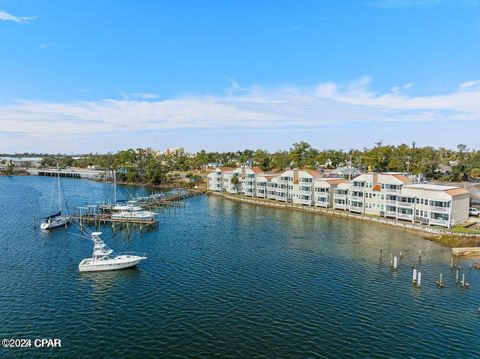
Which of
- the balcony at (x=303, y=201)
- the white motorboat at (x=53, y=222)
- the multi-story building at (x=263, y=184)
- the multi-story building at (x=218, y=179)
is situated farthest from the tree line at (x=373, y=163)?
the white motorboat at (x=53, y=222)

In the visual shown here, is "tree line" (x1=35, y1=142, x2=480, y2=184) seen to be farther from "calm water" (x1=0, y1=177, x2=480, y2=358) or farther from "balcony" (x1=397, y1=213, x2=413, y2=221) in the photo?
"calm water" (x1=0, y1=177, x2=480, y2=358)

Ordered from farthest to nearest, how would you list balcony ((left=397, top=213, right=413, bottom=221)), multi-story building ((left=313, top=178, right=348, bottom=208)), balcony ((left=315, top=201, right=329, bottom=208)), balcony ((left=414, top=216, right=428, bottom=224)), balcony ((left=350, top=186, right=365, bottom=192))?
balcony ((left=315, top=201, right=329, bottom=208)) < multi-story building ((left=313, top=178, right=348, bottom=208)) < balcony ((left=350, top=186, right=365, bottom=192)) < balcony ((left=397, top=213, right=413, bottom=221)) < balcony ((left=414, top=216, right=428, bottom=224))

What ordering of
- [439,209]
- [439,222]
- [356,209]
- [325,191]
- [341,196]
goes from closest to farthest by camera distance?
[439,209] → [439,222] → [356,209] → [341,196] → [325,191]

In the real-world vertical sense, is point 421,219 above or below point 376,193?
below

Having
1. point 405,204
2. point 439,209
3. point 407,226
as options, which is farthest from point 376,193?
point 439,209

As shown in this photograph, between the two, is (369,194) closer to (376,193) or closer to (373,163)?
(376,193)

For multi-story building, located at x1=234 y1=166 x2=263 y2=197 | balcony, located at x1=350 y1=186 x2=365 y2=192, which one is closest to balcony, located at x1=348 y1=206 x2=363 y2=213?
balcony, located at x1=350 y1=186 x2=365 y2=192

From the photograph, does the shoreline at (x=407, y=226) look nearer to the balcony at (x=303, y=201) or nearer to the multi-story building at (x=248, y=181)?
the balcony at (x=303, y=201)
